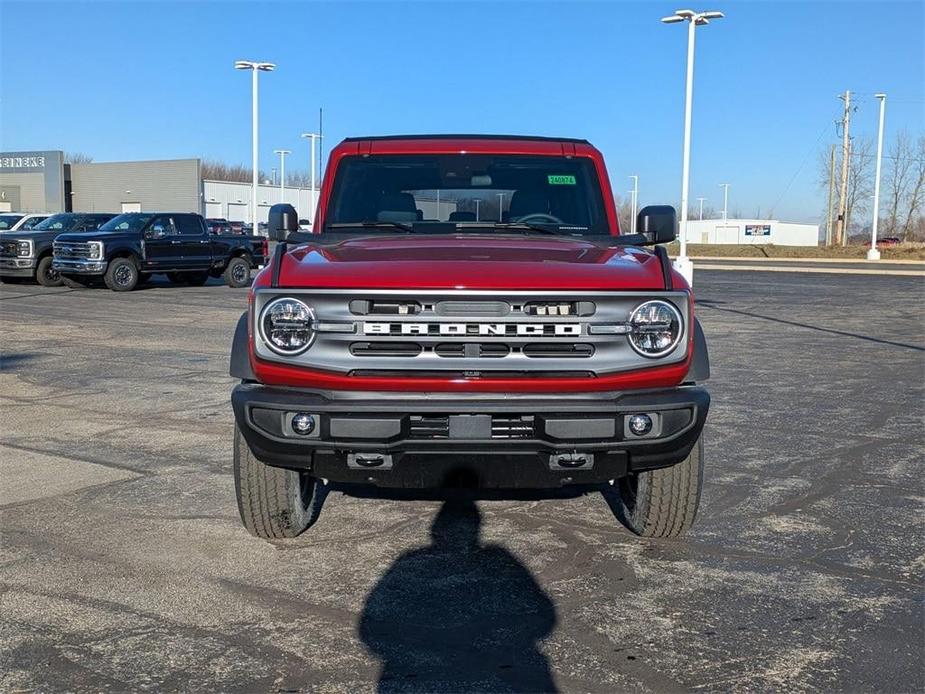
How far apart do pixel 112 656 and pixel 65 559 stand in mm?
1168

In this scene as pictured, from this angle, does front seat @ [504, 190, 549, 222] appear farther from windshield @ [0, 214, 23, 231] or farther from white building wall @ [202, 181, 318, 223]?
white building wall @ [202, 181, 318, 223]

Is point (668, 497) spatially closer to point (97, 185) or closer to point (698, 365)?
point (698, 365)

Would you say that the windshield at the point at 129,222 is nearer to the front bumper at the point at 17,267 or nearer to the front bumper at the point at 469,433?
the front bumper at the point at 17,267

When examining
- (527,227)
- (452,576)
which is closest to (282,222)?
(527,227)

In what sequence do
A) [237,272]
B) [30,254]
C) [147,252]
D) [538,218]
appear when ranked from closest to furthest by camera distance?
[538,218] → [147,252] → [30,254] → [237,272]

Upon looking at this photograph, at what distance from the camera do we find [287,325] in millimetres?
3848

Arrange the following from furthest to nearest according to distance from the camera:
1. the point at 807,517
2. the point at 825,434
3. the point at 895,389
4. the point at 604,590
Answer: the point at 895,389 → the point at 825,434 → the point at 807,517 → the point at 604,590

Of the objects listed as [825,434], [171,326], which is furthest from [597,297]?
[171,326]

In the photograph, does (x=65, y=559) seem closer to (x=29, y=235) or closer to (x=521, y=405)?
(x=521, y=405)

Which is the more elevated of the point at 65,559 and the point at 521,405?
the point at 521,405

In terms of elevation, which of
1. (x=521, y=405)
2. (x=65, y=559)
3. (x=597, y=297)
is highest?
(x=597, y=297)

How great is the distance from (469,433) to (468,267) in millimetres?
703

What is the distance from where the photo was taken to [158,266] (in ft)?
71.3

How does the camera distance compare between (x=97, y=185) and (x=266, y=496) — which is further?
(x=97, y=185)
